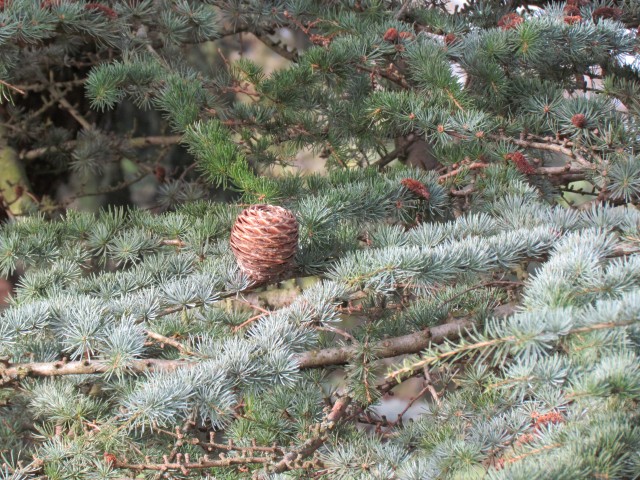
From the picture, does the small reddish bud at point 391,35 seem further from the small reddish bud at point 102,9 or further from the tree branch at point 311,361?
the tree branch at point 311,361

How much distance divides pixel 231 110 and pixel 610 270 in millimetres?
1043

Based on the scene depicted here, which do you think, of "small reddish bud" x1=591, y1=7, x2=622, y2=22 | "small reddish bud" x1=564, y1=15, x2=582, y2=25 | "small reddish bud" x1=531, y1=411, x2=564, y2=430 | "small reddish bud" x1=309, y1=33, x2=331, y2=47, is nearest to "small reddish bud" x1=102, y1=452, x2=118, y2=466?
"small reddish bud" x1=531, y1=411, x2=564, y2=430

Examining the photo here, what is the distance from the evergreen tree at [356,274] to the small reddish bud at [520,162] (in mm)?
11

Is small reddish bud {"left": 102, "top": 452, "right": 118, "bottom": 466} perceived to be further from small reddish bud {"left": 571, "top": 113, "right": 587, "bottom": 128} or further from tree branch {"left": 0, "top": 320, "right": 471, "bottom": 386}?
small reddish bud {"left": 571, "top": 113, "right": 587, "bottom": 128}

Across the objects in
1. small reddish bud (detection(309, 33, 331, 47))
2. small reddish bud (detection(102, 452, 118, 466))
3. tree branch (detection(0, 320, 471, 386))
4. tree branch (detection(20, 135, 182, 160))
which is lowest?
tree branch (detection(20, 135, 182, 160))

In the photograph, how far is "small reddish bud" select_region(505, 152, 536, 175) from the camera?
155 centimetres

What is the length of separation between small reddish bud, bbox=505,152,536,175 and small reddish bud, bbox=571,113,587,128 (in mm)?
121

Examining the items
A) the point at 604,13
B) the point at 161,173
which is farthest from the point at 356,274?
the point at 161,173

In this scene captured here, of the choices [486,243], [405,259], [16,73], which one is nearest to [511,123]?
[486,243]

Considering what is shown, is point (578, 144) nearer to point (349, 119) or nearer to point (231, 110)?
point (349, 119)

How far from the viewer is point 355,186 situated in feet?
4.52

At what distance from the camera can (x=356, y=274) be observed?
1.09m

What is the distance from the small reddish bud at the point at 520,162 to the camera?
1.55m

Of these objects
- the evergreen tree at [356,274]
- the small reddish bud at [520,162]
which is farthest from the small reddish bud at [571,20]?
the small reddish bud at [520,162]
